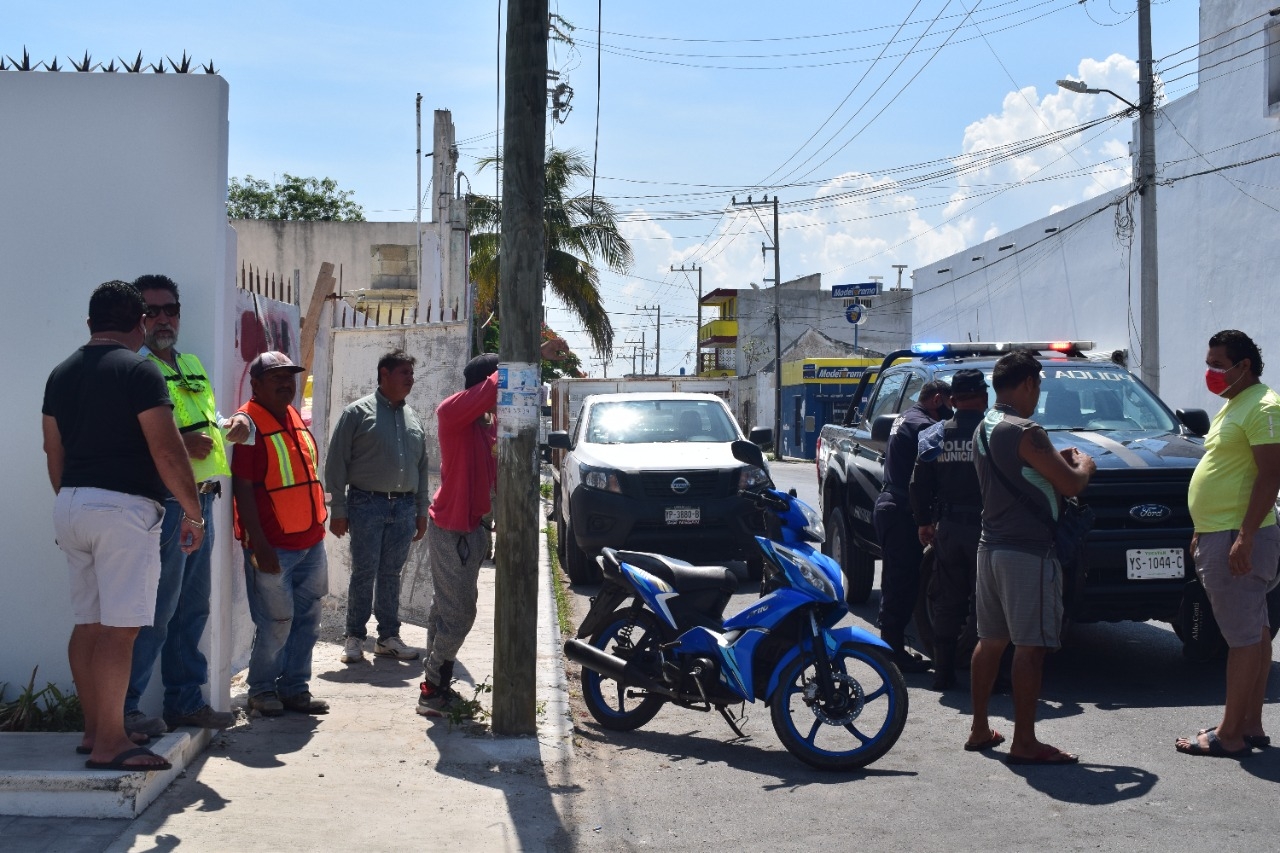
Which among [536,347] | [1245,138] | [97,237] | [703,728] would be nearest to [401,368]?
[536,347]

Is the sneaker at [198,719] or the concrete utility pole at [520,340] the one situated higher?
the concrete utility pole at [520,340]

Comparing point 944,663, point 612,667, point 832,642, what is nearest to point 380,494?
point 612,667

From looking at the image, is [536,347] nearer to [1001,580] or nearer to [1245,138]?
[1001,580]

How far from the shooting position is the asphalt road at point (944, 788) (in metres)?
5.02

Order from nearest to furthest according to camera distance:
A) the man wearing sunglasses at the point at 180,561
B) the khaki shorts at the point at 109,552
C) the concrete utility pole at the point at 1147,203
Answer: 1. the khaki shorts at the point at 109,552
2. the man wearing sunglasses at the point at 180,561
3. the concrete utility pole at the point at 1147,203

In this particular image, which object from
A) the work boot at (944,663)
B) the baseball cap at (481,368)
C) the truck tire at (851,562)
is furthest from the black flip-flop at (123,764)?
the truck tire at (851,562)

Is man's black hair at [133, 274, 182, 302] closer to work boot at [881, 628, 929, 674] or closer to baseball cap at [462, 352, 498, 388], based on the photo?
baseball cap at [462, 352, 498, 388]

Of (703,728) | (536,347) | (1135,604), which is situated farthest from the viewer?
(1135,604)

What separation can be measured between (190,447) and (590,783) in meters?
2.32

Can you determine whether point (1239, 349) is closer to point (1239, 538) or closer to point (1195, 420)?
point (1239, 538)

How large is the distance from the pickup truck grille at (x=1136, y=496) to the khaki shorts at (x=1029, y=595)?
1669 millimetres

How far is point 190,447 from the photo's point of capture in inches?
217

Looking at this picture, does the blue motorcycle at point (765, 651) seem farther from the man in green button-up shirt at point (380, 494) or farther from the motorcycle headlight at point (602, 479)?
the motorcycle headlight at point (602, 479)

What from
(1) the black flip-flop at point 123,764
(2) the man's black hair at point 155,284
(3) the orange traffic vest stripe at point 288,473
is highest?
(2) the man's black hair at point 155,284
